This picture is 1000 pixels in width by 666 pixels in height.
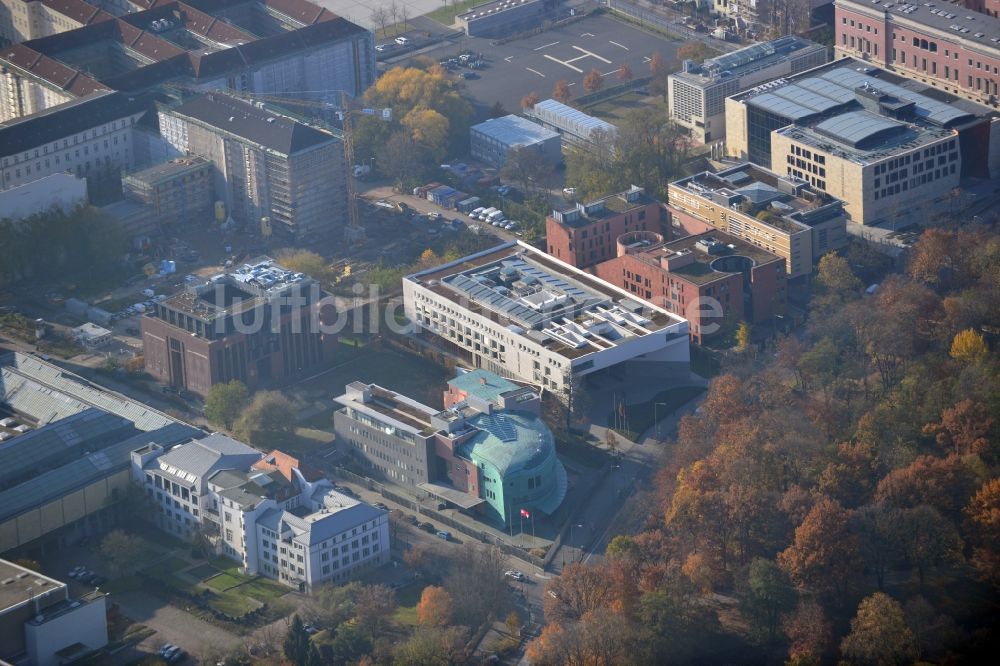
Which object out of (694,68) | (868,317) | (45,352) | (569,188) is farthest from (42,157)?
(868,317)

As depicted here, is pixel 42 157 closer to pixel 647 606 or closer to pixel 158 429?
pixel 158 429

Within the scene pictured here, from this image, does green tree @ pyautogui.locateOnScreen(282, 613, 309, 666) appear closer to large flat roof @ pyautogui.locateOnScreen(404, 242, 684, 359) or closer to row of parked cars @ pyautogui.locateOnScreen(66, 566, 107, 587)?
row of parked cars @ pyautogui.locateOnScreen(66, 566, 107, 587)

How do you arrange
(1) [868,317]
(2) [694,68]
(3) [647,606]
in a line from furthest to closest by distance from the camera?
1. (2) [694,68]
2. (1) [868,317]
3. (3) [647,606]

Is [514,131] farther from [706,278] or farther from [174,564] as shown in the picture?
[174,564]

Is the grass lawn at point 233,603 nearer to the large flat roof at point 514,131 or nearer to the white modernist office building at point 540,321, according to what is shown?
the white modernist office building at point 540,321

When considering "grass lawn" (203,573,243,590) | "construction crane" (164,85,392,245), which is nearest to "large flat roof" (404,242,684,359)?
"construction crane" (164,85,392,245)

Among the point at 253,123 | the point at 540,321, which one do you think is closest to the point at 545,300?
the point at 540,321

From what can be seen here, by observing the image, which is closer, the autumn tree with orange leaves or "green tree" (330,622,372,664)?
"green tree" (330,622,372,664)
